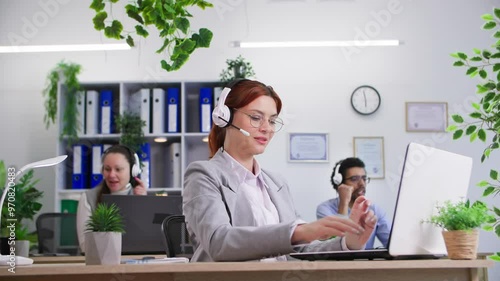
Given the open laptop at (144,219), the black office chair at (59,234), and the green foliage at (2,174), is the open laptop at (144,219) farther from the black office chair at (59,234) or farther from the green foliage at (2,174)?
the green foliage at (2,174)

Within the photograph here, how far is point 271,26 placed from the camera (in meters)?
5.44

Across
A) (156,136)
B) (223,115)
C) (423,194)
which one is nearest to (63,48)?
(156,136)

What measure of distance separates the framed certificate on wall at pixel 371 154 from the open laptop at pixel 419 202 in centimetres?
339

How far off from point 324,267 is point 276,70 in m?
3.97

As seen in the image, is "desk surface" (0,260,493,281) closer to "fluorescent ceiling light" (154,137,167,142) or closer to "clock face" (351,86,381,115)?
"fluorescent ceiling light" (154,137,167,142)

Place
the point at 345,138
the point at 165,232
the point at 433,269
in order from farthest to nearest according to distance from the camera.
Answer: the point at 345,138 < the point at 165,232 < the point at 433,269

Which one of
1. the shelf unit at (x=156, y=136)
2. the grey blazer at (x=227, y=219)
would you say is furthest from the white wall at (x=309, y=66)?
the grey blazer at (x=227, y=219)

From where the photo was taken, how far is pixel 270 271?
5.04 feet

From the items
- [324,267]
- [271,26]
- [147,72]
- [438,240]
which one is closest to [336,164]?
[271,26]

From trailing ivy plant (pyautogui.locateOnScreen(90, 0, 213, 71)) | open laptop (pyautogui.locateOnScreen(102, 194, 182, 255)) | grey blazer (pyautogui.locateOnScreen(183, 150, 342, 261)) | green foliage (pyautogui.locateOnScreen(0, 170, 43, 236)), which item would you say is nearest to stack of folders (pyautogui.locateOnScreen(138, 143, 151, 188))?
green foliage (pyautogui.locateOnScreen(0, 170, 43, 236))

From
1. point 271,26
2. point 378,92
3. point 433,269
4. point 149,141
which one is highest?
point 271,26

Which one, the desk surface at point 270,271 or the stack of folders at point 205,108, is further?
the stack of folders at point 205,108

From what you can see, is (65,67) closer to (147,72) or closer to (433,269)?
(147,72)

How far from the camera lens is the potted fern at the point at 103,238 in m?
1.67
